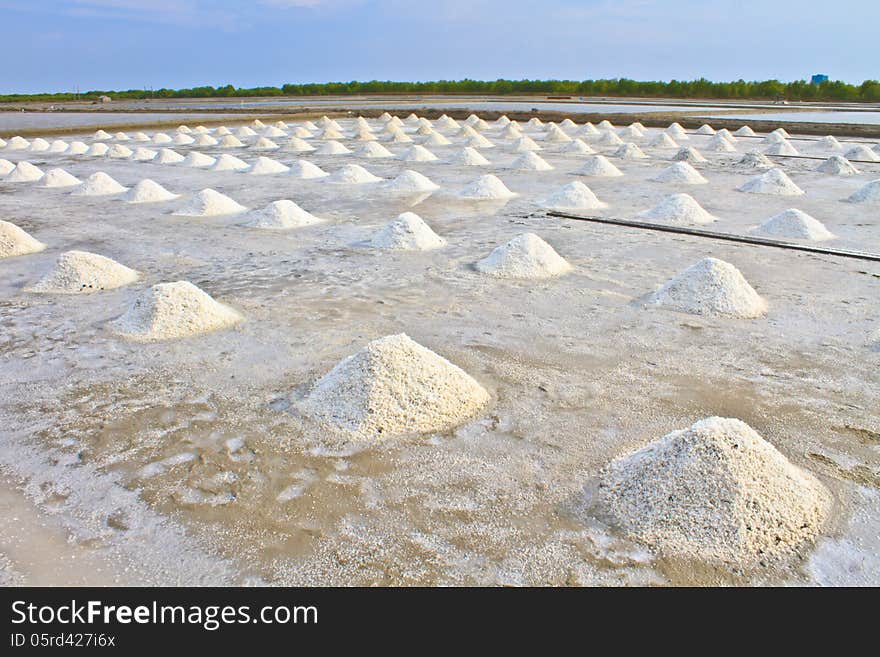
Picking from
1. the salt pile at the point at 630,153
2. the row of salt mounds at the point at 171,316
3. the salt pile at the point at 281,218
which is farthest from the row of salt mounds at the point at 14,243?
the salt pile at the point at 630,153

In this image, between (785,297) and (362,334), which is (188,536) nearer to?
(362,334)

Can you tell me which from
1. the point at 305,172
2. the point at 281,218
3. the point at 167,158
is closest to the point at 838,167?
the point at 305,172

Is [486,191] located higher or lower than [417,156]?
lower

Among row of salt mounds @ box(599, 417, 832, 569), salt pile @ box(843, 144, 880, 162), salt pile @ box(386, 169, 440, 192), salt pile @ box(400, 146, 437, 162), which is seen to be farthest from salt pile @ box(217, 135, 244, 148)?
row of salt mounds @ box(599, 417, 832, 569)

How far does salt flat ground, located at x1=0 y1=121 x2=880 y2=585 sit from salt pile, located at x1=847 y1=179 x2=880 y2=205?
5.54ft

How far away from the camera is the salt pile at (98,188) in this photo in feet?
25.6

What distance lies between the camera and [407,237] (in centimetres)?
512

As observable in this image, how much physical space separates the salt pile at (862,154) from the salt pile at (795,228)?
6.18 metres

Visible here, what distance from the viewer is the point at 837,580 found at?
66.8 inches

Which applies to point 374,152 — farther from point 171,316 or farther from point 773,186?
point 171,316

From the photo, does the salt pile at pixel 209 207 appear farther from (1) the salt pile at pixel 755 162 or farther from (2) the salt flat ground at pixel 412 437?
(1) the salt pile at pixel 755 162

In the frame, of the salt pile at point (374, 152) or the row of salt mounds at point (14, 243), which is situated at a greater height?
the salt pile at point (374, 152)

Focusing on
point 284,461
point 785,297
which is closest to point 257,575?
point 284,461

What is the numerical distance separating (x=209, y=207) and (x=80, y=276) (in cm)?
255
